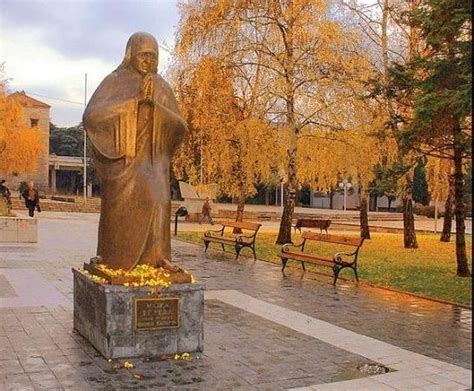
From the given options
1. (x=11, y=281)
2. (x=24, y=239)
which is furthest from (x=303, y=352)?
(x=24, y=239)

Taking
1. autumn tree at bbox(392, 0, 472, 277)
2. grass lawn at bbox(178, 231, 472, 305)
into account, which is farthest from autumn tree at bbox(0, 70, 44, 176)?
autumn tree at bbox(392, 0, 472, 277)

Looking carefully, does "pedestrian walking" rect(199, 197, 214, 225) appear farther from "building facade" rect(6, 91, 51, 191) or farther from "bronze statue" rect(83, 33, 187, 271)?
"building facade" rect(6, 91, 51, 191)

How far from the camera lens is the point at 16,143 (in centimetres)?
4103

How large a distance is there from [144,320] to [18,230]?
12.7 m

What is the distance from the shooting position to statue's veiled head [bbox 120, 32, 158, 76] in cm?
663

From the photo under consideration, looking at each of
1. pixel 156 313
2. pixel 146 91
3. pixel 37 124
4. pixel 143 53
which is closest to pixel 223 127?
pixel 143 53

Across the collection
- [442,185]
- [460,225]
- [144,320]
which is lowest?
[144,320]

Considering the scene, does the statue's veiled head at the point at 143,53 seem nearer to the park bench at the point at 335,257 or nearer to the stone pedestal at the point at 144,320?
the stone pedestal at the point at 144,320

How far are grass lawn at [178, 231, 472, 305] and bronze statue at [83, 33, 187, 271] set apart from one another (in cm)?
591

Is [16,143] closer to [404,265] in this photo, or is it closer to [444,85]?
[404,265]

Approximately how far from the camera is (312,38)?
18438 millimetres

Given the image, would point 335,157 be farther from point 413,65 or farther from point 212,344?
point 212,344

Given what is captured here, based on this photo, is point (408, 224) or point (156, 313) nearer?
point (156, 313)

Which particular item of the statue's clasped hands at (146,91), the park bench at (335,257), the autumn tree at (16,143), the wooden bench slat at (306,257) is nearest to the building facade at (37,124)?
the autumn tree at (16,143)
